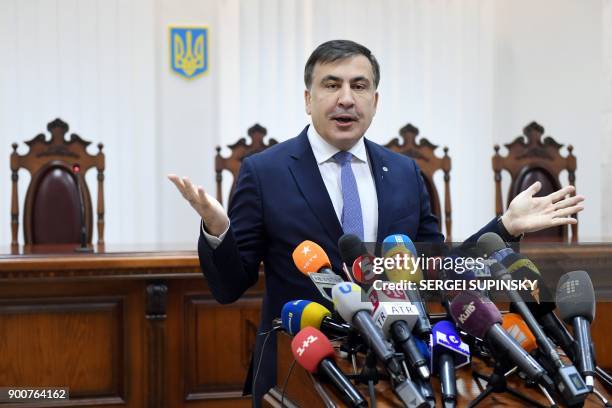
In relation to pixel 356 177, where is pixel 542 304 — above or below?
below

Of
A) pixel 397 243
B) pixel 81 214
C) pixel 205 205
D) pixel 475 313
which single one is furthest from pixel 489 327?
pixel 81 214

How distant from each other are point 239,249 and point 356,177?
38 centimetres

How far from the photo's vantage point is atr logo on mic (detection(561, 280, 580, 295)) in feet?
3.99

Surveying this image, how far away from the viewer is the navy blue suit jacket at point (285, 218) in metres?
1.92

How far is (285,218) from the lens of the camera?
6.47ft

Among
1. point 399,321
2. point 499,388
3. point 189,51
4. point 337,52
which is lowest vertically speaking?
point 499,388

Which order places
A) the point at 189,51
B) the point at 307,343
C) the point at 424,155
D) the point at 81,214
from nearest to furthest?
the point at 307,343, the point at 81,214, the point at 424,155, the point at 189,51

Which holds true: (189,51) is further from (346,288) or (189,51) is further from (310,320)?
(346,288)

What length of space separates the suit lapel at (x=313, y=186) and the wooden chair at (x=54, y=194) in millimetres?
2541

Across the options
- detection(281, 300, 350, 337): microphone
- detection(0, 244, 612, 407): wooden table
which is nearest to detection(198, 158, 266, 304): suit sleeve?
detection(281, 300, 350, 337): microphone

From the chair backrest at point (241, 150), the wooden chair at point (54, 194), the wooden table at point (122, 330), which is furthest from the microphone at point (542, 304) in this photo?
the chair backrest at point (241, 150)

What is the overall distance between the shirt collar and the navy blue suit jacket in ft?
0.06

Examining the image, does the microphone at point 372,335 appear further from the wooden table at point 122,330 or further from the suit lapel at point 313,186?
the wooden table at point 122,330

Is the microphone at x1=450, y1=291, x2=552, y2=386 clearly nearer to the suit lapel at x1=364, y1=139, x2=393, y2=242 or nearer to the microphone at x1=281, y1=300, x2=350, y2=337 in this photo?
the microphone at x1=281, y1=300, x2=350, y2=337
